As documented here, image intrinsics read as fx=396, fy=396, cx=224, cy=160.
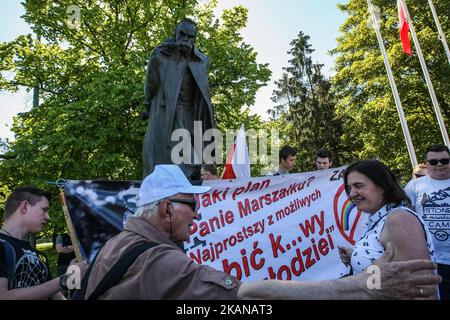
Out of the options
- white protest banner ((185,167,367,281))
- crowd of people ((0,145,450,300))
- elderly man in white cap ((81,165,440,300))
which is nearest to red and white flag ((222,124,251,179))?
white protest banner ((185,167,367,281))

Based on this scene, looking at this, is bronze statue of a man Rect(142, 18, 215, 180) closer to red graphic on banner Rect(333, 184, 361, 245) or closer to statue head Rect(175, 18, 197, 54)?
statue head Rect(175, 18, 197, 54)

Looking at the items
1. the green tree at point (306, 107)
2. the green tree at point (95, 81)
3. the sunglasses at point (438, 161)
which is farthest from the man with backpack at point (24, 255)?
the green tree at point (306, 107)

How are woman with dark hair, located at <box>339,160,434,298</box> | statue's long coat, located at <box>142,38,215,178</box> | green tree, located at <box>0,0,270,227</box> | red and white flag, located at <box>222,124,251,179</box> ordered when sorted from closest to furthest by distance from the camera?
woman with dark hair, located at <box>339,160,434,298</box> < statue's long coat, located at <box>142,38,215,178</box> < red and white flag, located at <box>222,124,251,179</box> < green tree, located at <box>0,0,270,227</box>

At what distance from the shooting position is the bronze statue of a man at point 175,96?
16.8 ft

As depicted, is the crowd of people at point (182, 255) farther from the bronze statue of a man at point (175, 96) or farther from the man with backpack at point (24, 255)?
the bronze statue of a man at point (175, 96)

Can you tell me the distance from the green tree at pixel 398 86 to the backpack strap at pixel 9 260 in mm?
21846

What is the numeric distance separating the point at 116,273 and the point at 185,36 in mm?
4409

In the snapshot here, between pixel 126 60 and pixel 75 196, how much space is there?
13.6m

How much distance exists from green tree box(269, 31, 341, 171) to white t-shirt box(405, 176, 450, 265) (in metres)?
32.8

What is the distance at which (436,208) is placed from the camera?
4.16m

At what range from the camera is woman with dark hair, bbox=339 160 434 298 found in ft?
6.74

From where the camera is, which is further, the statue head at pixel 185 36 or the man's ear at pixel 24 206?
the statue head at pixel 185 36

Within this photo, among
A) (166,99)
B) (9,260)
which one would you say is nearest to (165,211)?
(9,260)
